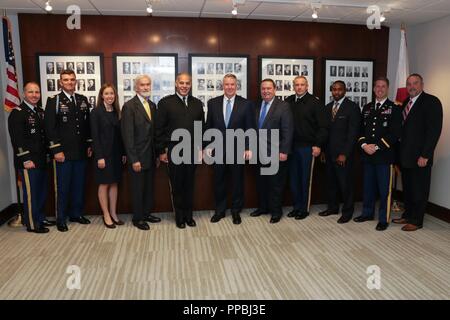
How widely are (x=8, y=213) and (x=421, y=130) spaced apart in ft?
17.1

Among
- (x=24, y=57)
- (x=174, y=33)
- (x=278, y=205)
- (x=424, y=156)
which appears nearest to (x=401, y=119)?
(x=424, y=156)

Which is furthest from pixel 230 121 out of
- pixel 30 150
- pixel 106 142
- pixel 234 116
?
pixel 30 150

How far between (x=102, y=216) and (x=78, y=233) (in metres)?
0.70

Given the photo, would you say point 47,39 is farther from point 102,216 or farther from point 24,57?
point 102,216

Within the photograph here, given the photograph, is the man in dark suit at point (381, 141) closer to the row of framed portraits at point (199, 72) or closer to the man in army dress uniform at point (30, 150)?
the row of framed portraits at point (199, 72)

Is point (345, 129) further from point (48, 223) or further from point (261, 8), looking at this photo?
→ point (48, 223)

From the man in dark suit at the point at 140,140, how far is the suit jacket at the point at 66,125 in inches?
20.8

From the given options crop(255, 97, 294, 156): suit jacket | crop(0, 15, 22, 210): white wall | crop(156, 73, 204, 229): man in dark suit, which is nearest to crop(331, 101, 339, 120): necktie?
crop(255, 97, 294, 156): suit jacket

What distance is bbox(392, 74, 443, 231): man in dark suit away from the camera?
14.1ft

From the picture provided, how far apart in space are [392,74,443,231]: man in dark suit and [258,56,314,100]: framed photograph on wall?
56.4 inches

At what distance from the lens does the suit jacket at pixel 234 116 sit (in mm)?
4699

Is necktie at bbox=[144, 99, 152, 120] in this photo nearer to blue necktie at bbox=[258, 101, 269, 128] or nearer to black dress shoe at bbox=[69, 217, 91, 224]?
blue necktie at bbox=[258, 101, 269, 128]

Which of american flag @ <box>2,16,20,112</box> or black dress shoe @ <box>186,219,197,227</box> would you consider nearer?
american flag @ <box>2,16,20,112</box>

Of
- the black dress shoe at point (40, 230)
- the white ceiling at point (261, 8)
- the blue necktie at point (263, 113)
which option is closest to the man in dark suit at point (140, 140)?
the white ceiling at point (261, 8)
